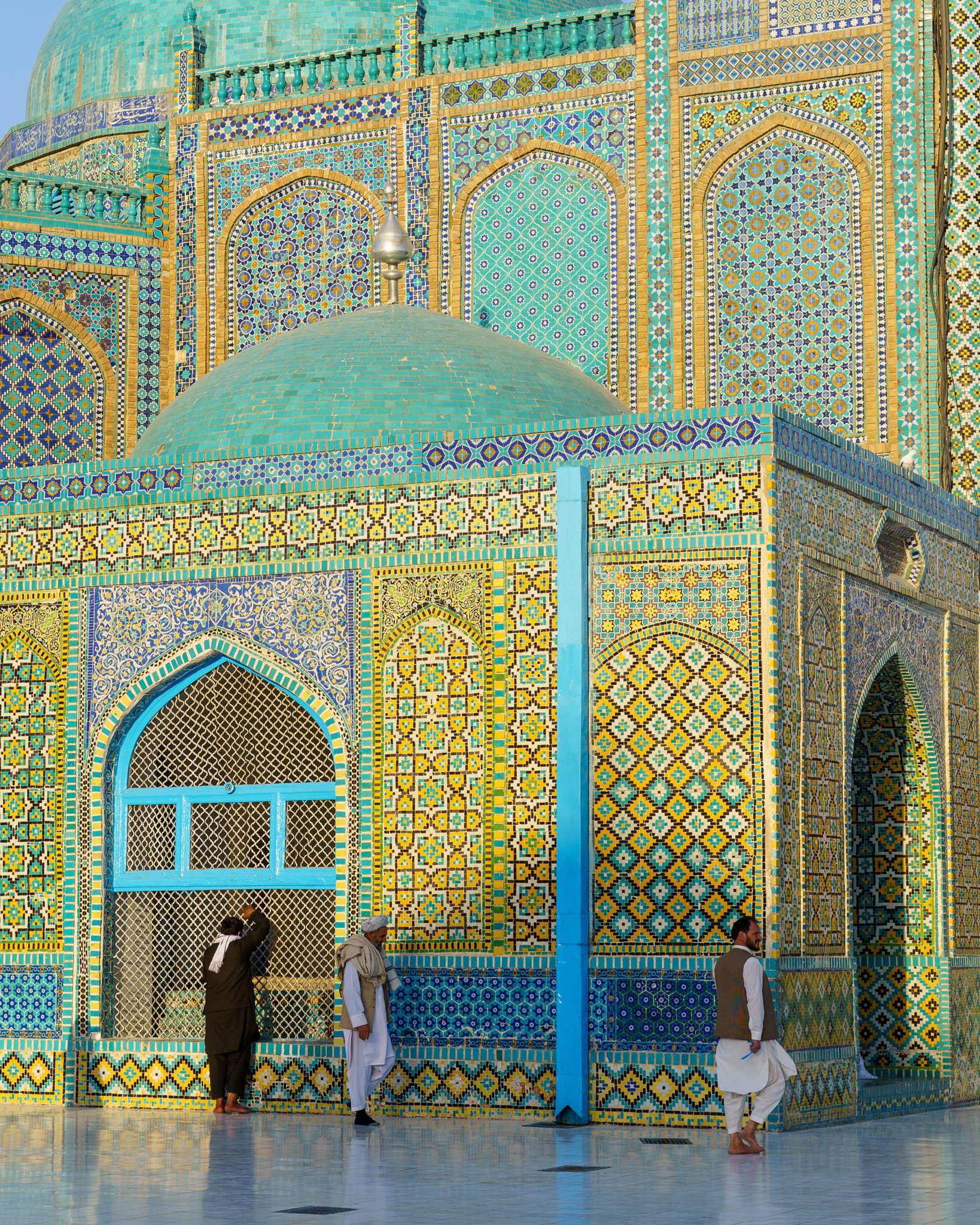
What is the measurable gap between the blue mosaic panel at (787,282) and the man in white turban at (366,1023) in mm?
6152

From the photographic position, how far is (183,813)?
10.9 meters

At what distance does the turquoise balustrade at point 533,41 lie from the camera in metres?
15.4

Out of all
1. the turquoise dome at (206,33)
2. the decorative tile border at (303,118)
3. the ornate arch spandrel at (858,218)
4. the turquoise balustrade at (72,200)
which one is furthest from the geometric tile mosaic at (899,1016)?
the turquoise dome at (206,33)

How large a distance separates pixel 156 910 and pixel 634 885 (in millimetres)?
2874

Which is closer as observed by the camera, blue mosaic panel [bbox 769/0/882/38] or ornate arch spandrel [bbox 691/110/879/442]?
ornate arch spandrel [bbox 691/110/879/442]

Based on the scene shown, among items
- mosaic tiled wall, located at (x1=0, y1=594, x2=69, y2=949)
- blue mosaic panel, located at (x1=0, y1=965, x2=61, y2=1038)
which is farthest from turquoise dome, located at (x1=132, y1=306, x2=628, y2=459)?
blue mosaic panel, located at (x1=0, y1=965, x2=61, y2=1038)

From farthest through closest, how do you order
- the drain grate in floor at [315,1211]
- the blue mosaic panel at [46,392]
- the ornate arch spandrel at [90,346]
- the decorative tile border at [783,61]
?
the ornate arch spandrel at [90,346] → the blue mosaic panel at [46,392] → the decorative tile border at [783,61] → the drain grate in floor at [315,1211]

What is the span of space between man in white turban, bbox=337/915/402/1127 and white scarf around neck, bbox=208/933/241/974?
98cm

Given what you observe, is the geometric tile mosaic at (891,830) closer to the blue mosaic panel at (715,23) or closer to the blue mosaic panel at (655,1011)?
the blue mosaic panel at (655,1011)

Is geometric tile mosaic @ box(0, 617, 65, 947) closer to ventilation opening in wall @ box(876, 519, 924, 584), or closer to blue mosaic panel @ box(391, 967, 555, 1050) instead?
blue mosaic panel @ box(391, 967, 555, 1050)

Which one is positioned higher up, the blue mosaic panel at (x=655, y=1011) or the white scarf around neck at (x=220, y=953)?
the white scarf around neck at (x=220, y=953)

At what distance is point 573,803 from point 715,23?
24.6ft

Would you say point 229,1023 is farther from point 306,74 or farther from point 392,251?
point 306,74

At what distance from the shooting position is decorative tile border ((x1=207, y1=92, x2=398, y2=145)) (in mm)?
16000
